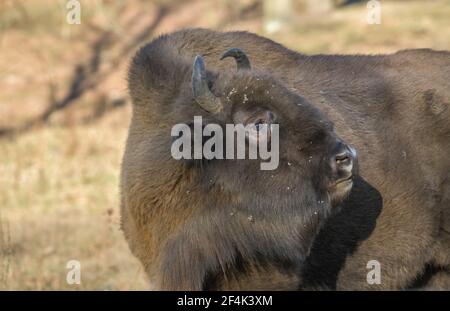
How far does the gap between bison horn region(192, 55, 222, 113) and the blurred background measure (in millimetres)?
1705

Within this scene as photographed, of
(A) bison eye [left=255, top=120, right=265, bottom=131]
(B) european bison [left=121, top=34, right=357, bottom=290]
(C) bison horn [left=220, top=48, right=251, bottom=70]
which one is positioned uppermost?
(C) bison horn [left=220, top=48, right=251, bottom=70]

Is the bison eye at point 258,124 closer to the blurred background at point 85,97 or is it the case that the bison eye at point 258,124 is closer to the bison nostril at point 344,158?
the bison nostril at point 344,158

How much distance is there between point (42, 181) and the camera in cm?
1349

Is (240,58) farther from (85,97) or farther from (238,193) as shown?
(85,97)

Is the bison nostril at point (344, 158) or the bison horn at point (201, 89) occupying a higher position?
the bison horn at point (201, 89)

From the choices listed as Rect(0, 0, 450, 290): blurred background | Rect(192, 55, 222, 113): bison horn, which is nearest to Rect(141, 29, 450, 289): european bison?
Rect(192, 55, 222, 113): bison horn

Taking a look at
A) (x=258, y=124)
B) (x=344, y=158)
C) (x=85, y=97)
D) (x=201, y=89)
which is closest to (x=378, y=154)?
(x=344, y=158)

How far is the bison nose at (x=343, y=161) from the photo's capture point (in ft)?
17.6

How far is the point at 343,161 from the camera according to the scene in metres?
5.36

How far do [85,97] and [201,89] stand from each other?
14965mm

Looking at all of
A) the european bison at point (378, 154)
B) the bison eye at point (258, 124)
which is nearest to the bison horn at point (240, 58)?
the european bison at point (378, 154)

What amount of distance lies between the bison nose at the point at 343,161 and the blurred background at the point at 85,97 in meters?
2.39

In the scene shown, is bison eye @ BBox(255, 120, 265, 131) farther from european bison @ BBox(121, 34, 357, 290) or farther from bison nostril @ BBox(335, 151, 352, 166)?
bison nostril @ BBox(335, 151, 352, 166)

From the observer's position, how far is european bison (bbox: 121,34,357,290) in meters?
5.50
